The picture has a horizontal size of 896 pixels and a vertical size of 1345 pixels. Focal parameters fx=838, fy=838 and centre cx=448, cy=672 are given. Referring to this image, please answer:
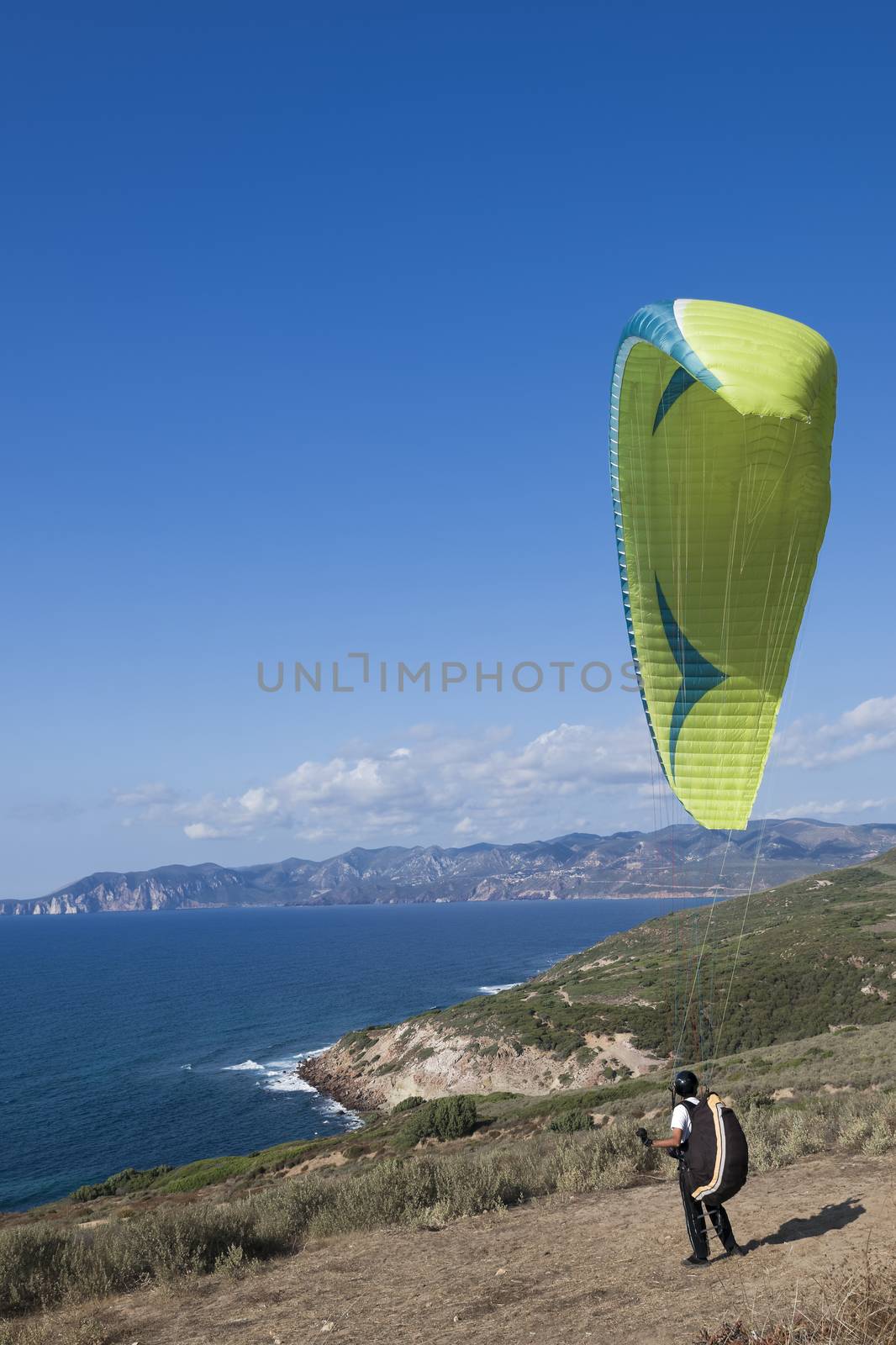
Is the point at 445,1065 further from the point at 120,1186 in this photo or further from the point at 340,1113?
the point at 120,1186

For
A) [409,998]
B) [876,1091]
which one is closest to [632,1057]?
[876,1091]

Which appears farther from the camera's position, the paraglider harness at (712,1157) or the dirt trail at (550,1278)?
the paraglider harness at (712,1157)

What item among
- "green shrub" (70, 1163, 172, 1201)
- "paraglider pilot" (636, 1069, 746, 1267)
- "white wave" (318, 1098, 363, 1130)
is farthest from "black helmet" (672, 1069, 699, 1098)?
"white wave" (318, 1098, 363, 1130)

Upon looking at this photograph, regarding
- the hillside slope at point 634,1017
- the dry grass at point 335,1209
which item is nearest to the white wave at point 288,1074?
the hillside slope at point 634,1017

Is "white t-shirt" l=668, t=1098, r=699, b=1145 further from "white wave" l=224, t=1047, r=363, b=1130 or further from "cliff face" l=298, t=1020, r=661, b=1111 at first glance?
"white wave" l=224, t=1047, r=363, b=1130

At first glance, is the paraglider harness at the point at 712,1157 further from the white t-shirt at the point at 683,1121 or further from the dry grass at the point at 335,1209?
the dry grass at the point at 335,1209

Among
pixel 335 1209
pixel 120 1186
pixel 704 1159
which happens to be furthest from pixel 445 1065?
pixel 704 1159

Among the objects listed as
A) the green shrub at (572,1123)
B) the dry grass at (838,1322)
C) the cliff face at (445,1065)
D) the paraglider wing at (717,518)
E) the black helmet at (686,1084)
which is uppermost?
the paraglider wing at (717,518)
